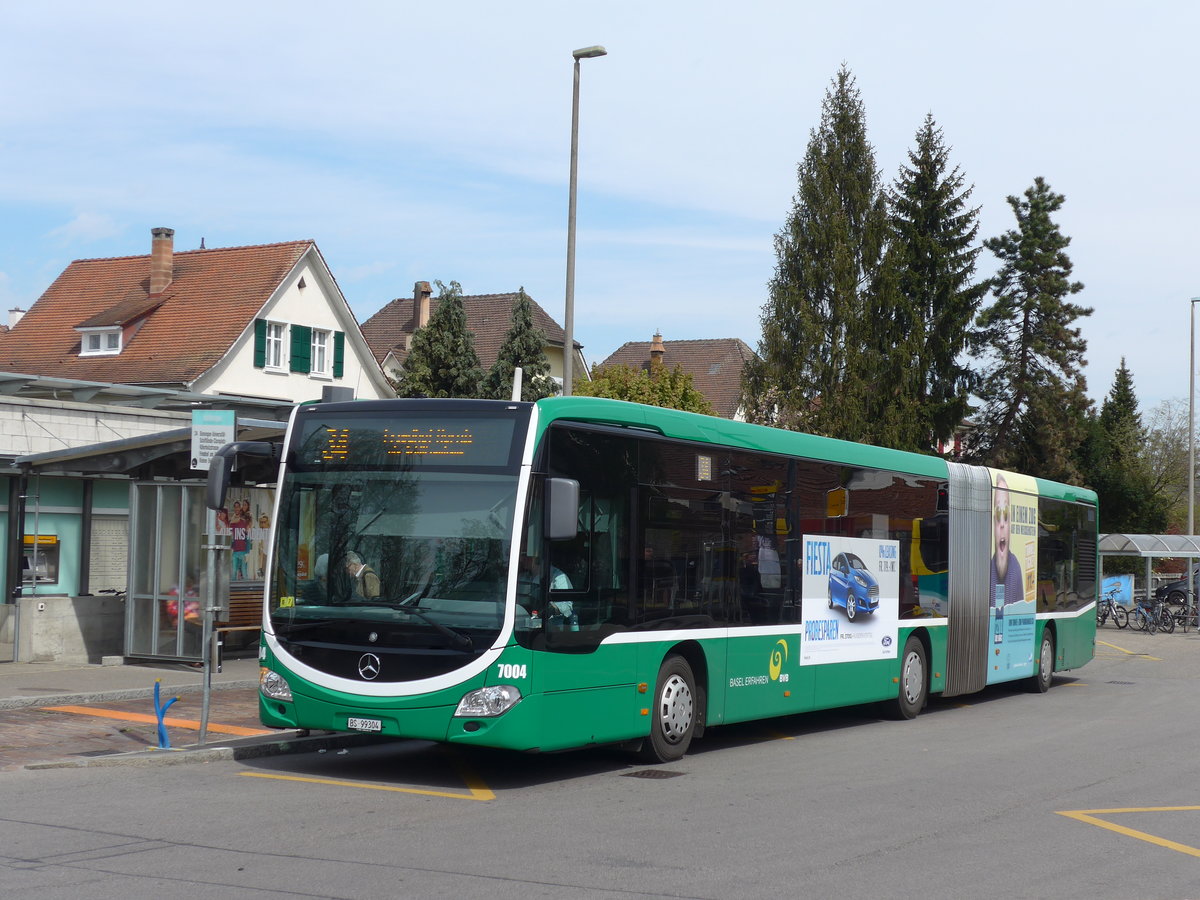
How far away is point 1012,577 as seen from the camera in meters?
20.1

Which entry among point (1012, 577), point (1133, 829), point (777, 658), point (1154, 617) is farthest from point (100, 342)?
point (1133, 829)

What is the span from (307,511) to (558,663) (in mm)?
2288

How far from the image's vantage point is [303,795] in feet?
32.5

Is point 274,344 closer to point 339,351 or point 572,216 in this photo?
point 339,351

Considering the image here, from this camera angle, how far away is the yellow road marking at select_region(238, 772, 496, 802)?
33.3ft

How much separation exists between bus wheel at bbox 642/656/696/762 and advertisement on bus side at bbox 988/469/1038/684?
27.3 ft

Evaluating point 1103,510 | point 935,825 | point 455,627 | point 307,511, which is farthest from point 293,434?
point 1103,510

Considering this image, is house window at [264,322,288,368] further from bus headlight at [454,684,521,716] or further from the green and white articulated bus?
bus headlight at [454,684,521,716]

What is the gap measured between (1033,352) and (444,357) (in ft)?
77.6

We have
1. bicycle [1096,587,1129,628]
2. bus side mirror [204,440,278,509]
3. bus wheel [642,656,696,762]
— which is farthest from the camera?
bicycle [1096,587,1129,628]

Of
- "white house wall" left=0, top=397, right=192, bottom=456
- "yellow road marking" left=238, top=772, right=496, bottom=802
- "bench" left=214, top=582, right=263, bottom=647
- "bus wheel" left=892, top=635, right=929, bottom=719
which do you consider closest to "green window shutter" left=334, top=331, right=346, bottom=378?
"white house wall" left=0, top=397, right=192, bottom=456

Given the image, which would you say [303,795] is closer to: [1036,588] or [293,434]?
[293,434]

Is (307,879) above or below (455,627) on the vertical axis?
below

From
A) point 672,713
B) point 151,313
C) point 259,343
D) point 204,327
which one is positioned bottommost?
point 672,713
